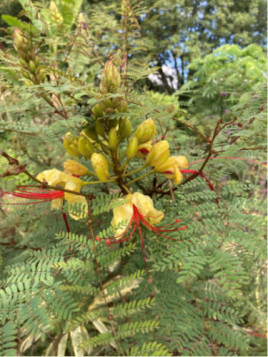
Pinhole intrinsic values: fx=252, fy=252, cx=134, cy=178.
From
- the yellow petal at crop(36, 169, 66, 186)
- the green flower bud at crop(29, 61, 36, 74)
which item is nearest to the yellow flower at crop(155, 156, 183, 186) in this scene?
the yellow petal at crop(36, 169, 66, 186)

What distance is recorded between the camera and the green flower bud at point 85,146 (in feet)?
1.69

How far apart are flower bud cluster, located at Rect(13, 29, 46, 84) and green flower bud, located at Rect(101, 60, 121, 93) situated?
0.16 metres

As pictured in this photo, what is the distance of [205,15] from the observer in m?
5.83

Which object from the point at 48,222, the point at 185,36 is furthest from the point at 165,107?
the point at 185,36

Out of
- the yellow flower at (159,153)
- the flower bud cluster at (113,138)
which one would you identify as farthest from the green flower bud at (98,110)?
the yellow flower at (159,153)

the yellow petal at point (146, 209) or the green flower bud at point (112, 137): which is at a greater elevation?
the green flower bud at point (112, 137)

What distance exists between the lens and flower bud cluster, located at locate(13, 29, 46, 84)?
50 centimetres

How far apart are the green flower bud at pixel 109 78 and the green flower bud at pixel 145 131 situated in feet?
0.33

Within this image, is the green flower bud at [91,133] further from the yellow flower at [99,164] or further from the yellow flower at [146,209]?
the yellow flower at [146,209]

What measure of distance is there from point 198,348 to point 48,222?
1.71ft

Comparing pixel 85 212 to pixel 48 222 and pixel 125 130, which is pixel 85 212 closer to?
pixel 125 130

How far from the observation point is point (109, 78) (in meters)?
0.45

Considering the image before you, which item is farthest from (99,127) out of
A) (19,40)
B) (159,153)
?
(19,40)

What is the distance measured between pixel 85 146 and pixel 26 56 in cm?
22
